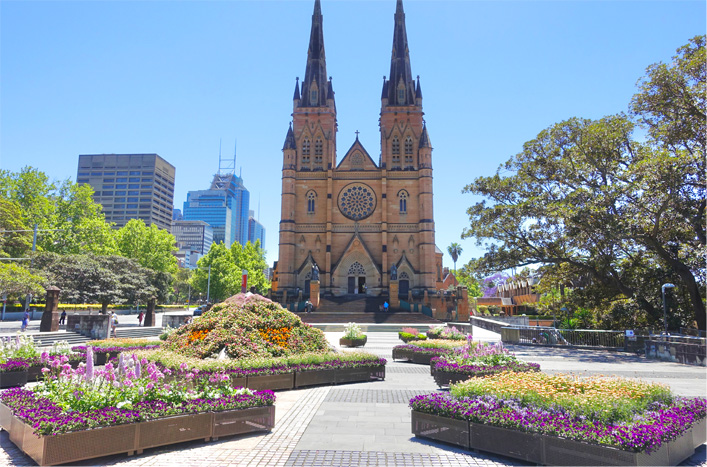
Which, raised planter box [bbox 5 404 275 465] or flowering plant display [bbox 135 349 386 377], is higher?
flowering plant display [bbox 135 349 386 377]

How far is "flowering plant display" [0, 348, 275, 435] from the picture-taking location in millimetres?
6082

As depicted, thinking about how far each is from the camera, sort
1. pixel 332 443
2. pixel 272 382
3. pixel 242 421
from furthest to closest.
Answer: pixel 272 382 → pixel 242 421 → pixel 332 443

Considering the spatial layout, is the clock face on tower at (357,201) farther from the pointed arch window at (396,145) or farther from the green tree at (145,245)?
the green tree at (145,245)

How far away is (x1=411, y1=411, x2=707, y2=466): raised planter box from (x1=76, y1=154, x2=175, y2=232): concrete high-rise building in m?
148

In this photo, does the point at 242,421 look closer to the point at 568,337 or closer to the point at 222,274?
the point at 568,337

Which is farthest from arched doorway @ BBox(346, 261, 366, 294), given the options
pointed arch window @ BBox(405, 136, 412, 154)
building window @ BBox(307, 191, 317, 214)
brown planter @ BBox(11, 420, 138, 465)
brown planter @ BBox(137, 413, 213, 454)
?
brown planter @ BBox(11, 420, 138, 465)

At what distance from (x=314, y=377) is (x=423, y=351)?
5.34 meters

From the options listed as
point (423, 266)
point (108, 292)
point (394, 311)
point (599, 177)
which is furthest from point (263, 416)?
point (423, 266)

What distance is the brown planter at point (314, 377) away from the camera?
36.4ft

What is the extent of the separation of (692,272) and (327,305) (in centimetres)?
2976

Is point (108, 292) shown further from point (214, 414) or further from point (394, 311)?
point (214, 414)

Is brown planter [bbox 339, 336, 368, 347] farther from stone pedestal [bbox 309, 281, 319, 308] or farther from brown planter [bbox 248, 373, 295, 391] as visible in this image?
stone pedestal [bbox 309, 281, 319, 308]

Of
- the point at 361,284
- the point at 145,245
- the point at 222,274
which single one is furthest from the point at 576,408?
the point at 222,274

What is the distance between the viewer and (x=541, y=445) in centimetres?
607
